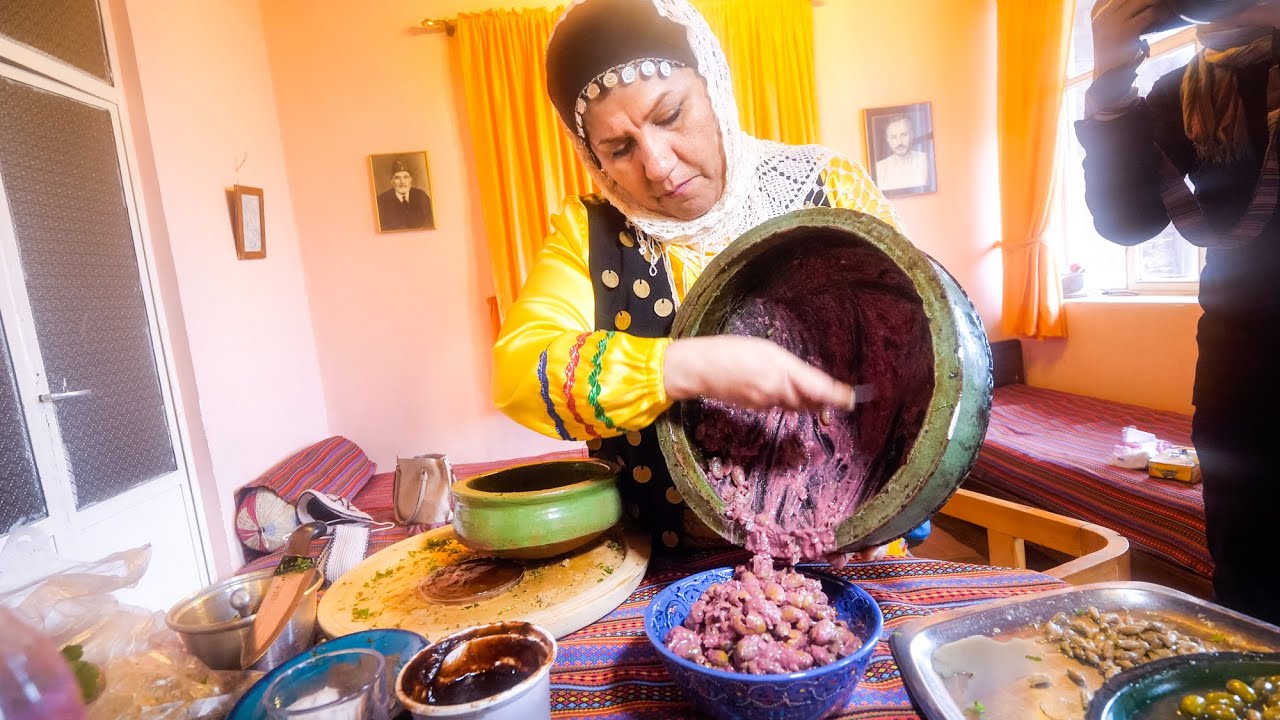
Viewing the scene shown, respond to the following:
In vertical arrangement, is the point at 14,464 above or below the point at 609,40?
below

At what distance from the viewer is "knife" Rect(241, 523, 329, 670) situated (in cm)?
76

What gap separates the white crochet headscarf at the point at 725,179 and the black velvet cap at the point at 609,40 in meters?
0.02

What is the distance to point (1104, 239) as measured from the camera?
338 centimetres

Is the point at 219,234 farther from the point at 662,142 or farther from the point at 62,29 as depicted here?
the point at 662,142

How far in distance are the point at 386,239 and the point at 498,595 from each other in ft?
11.2

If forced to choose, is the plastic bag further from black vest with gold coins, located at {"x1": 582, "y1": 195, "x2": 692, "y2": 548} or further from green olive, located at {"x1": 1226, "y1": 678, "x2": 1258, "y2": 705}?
green olive, located at {"x1": 1226, "y1": 678, "x2": 1258, "y2": 705}

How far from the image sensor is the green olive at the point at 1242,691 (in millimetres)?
593

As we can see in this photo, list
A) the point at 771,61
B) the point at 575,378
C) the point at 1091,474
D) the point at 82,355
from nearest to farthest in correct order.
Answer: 1. the point at 575,378
2. the point at 82,355
3. the point at 1091,474
4. the point at 771,61

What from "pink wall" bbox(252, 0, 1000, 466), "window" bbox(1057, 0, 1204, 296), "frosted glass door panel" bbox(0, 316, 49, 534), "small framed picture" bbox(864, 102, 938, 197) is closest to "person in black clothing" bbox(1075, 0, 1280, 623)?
"window" bbox(1057, 0, 1204, 296)

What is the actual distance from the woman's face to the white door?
205 centimetres

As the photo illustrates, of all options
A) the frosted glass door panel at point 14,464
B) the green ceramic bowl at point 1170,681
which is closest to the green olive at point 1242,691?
the green ceramic bowl at point 1170,681

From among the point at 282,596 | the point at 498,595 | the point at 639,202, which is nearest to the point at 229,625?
the point at 282,596

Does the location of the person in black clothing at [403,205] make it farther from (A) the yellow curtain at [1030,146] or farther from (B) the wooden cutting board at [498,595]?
(A) the yellow curtain at [1030,146]

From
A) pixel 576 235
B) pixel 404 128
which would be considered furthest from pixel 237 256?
pixel 576 235
